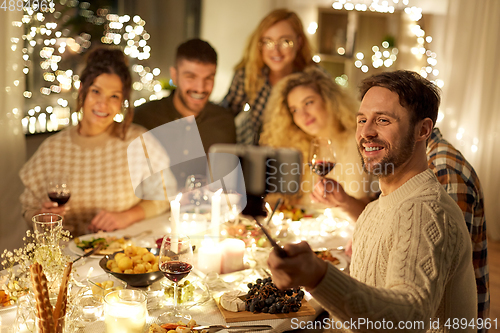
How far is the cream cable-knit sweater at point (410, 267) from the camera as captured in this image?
0.87m

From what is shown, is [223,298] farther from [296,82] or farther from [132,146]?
[296,82]

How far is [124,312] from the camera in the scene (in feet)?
3.47

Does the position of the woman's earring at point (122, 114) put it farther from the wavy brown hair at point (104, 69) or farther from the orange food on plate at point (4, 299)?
the orange food on plate at point (4, 299)

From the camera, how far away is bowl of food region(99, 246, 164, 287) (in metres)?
1.33

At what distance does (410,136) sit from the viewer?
1.11 metres

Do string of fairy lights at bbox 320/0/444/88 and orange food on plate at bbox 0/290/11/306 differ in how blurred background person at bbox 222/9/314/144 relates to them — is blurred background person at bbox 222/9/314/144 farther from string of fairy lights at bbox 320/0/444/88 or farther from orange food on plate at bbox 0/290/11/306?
orange food on plate at bbox 0/290/11/306

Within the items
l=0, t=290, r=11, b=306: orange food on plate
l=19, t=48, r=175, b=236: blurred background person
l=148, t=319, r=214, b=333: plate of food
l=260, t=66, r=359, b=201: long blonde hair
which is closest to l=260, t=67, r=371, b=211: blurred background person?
l=260, t=66, r=359, b=201: long blonde hair

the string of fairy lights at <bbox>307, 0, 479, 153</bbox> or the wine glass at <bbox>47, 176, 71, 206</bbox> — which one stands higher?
the string of fairy lights at <bbox>307, 0, 479, 153</bbox>

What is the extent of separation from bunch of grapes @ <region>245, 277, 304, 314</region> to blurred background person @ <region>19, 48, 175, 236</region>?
3.21ft

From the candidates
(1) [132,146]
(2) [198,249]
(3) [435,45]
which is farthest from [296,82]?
(3) [435,45]

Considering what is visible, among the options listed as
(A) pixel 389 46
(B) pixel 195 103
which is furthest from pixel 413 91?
(A) pixel 389 46

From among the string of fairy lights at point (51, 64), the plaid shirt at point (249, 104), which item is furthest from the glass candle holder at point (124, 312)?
the plaid shirt at point (249, 104)

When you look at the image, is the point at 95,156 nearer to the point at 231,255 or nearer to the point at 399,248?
the point at 231,255

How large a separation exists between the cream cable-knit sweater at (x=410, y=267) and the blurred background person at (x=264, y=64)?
6.49 ft
